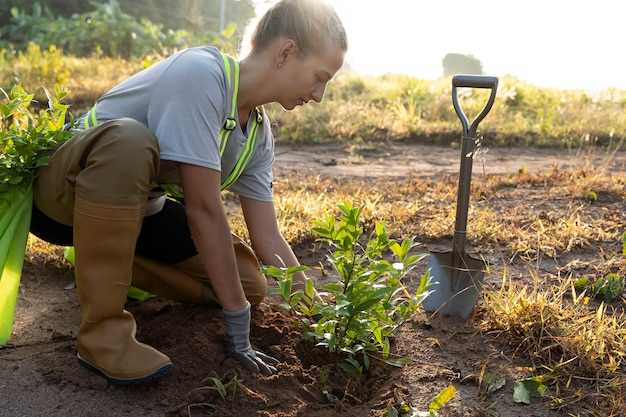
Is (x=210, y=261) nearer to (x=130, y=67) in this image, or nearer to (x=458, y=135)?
(x=458, y=135)

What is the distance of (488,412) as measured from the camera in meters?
2.13

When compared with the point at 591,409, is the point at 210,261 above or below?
above

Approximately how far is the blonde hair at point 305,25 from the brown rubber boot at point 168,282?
37.3 inches

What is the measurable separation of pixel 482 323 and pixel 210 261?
3.79 ft

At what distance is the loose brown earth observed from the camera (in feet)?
6.80

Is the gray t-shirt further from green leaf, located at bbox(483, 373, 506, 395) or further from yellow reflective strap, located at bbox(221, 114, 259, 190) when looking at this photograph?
green leaf, located at bbox(483, 373, 506, 395)

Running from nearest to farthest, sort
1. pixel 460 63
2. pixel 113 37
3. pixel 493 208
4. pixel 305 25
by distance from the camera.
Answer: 1. pixel 305 25
2. pixel 493 208
3. pixel 113 37
4. pixel 460 63

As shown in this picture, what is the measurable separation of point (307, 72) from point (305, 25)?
0.49 feet

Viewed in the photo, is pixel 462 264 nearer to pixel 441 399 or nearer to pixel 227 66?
pixel 441 399

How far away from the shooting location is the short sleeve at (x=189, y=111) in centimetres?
203

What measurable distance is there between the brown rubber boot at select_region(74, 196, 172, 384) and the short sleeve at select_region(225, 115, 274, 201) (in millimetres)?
622

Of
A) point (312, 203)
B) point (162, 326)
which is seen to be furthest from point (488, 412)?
point (312, 203)

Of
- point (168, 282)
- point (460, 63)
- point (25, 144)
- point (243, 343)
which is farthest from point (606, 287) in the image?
point (460, 63)

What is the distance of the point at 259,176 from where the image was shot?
2635 mm
